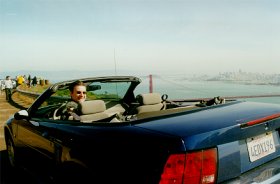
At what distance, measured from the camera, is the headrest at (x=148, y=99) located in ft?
13.1

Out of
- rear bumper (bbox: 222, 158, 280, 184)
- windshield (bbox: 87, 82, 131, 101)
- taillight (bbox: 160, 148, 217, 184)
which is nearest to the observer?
taillight (bbox: 160, 148, 217, 184)

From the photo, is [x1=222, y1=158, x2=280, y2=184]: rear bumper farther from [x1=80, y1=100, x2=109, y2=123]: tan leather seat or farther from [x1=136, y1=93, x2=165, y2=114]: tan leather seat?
[x1=80, y1=100, x2=109, y2=123]: tan leather seat

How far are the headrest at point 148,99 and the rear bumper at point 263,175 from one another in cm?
164

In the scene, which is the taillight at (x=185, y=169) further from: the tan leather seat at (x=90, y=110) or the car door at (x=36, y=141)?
the car door at (x=36, y=141)

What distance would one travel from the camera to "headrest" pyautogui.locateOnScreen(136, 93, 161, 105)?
3986 millimetres

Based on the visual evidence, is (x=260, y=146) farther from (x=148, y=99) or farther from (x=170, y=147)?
(x=148, y=99)

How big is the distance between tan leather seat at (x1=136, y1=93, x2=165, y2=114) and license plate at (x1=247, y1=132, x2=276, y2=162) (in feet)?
5.04

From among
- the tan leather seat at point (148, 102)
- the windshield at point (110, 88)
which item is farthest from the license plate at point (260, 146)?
the windshield at point (110, 88)

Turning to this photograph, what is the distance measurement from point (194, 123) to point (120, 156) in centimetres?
63

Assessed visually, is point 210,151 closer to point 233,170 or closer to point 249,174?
point 233,170

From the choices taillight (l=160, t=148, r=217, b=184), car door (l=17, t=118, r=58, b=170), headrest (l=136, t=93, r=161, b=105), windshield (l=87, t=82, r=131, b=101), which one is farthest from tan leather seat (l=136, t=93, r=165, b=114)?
taillight (l=160, t=148, r=217, b=184)

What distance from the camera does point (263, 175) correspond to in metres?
2.62

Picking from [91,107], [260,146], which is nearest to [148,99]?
[91,107]

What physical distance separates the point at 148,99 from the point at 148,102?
37 mm
